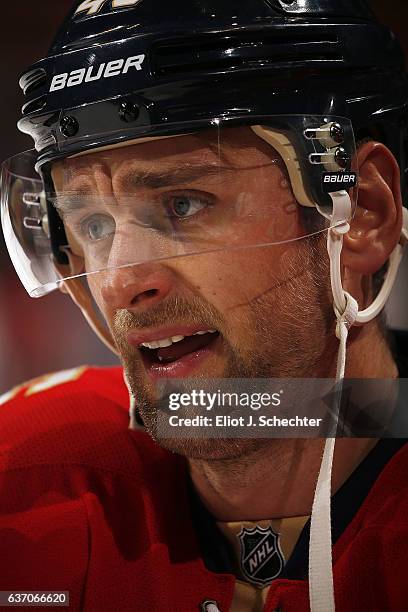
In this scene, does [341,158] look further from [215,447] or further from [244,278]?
[215,447]

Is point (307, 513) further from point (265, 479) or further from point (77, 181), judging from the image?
point (77, 181)

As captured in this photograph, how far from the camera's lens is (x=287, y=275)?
1124 mm

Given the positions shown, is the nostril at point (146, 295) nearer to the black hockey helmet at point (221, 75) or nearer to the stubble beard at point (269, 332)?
the stubble beard at point (269, 332)

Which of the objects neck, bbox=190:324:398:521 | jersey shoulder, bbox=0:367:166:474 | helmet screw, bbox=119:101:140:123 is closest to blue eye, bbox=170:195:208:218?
helmet screw, bbox=119:101:140:123

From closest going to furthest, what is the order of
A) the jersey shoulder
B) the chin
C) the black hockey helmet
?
1. the black hockey helmet
2. the chin
3. the jersey shoulder

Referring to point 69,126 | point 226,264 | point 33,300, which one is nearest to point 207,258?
point 226,264

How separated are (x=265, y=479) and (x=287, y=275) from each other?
27 cm

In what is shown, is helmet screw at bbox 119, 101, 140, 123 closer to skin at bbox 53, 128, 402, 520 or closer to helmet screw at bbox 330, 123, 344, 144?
skin at bbox 53, 128, 402, 520

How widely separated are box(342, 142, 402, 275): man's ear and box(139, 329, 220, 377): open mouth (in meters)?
0.20

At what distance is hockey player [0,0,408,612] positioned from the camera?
1.06 metres

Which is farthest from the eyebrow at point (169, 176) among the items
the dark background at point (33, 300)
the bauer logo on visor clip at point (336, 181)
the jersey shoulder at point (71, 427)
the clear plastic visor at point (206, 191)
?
the jersey shoulder at point (71, 427)

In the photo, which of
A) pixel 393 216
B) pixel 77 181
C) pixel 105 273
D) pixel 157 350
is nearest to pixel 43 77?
pixel 77 181

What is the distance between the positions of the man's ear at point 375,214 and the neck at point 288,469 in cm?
10

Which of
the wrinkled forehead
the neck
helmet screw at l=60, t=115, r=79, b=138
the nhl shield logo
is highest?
helmet screw at l=60, t=115, r=79, b=138
